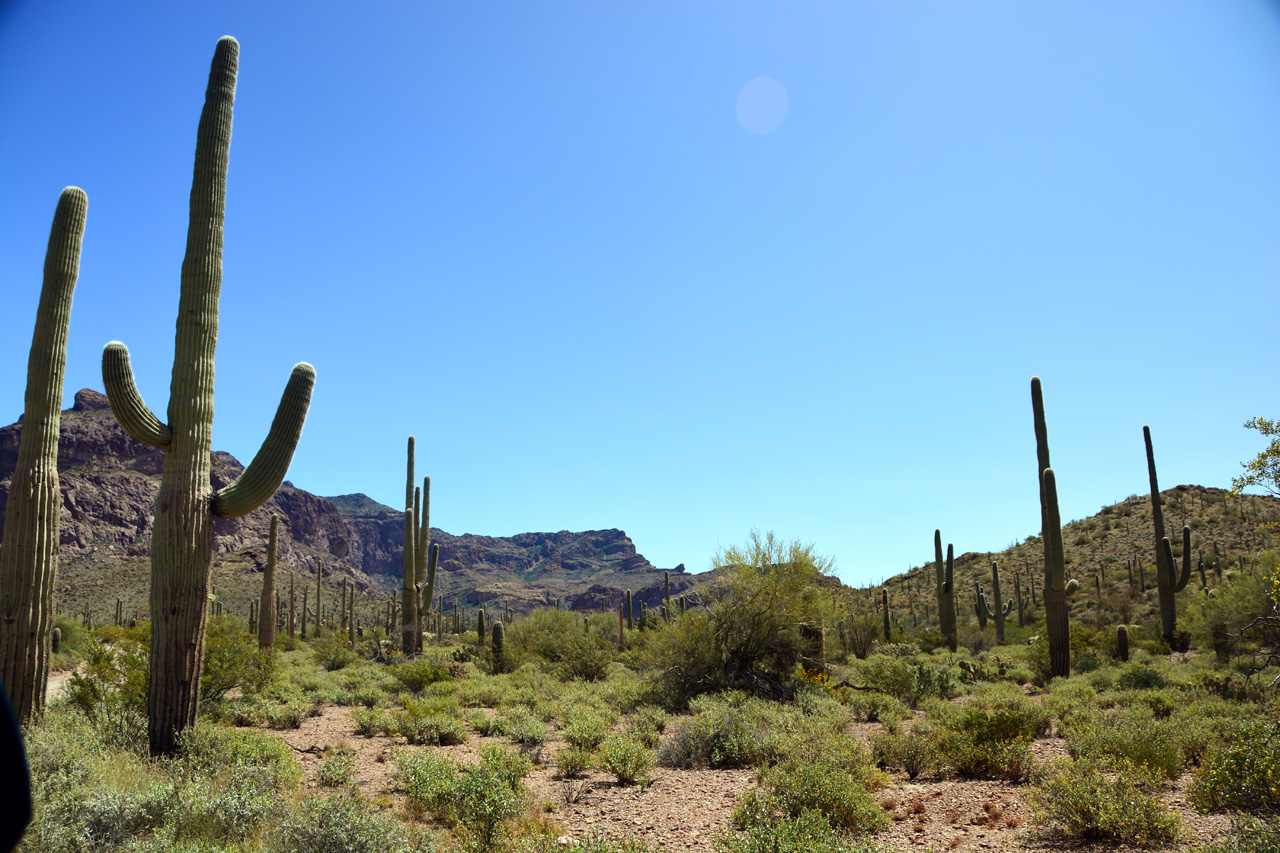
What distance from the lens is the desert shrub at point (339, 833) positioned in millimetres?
5617

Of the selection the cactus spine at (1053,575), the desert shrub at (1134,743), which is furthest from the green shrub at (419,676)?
the cactus spine at (1053,575)

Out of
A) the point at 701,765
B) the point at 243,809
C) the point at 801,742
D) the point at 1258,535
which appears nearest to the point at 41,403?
the point at 243,809

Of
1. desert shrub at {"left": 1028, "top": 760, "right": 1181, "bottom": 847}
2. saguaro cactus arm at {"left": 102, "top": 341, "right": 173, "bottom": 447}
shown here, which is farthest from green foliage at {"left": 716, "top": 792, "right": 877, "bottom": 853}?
saguaro cactus arm at {"left": 102, "top": 341, "right": 173, "bottom": 447}

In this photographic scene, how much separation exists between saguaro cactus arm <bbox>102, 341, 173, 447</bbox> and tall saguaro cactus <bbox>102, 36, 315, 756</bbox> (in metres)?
0.01

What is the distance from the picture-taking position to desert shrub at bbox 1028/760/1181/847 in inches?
254

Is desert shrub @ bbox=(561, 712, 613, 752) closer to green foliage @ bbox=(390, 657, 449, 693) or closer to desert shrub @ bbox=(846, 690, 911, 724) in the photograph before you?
desert shrub @ bbox=(846, 690, 911, 724)

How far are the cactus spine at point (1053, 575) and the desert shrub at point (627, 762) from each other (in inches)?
517

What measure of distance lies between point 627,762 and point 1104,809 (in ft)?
18.1

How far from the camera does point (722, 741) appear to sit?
34.0 ft

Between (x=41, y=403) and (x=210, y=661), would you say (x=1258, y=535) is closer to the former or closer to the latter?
(x=210, y=661)

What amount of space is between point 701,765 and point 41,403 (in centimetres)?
1099

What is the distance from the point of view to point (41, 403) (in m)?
10.3

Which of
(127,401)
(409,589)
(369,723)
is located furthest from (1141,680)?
(409,589)

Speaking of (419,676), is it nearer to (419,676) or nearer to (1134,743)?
(419,676)
